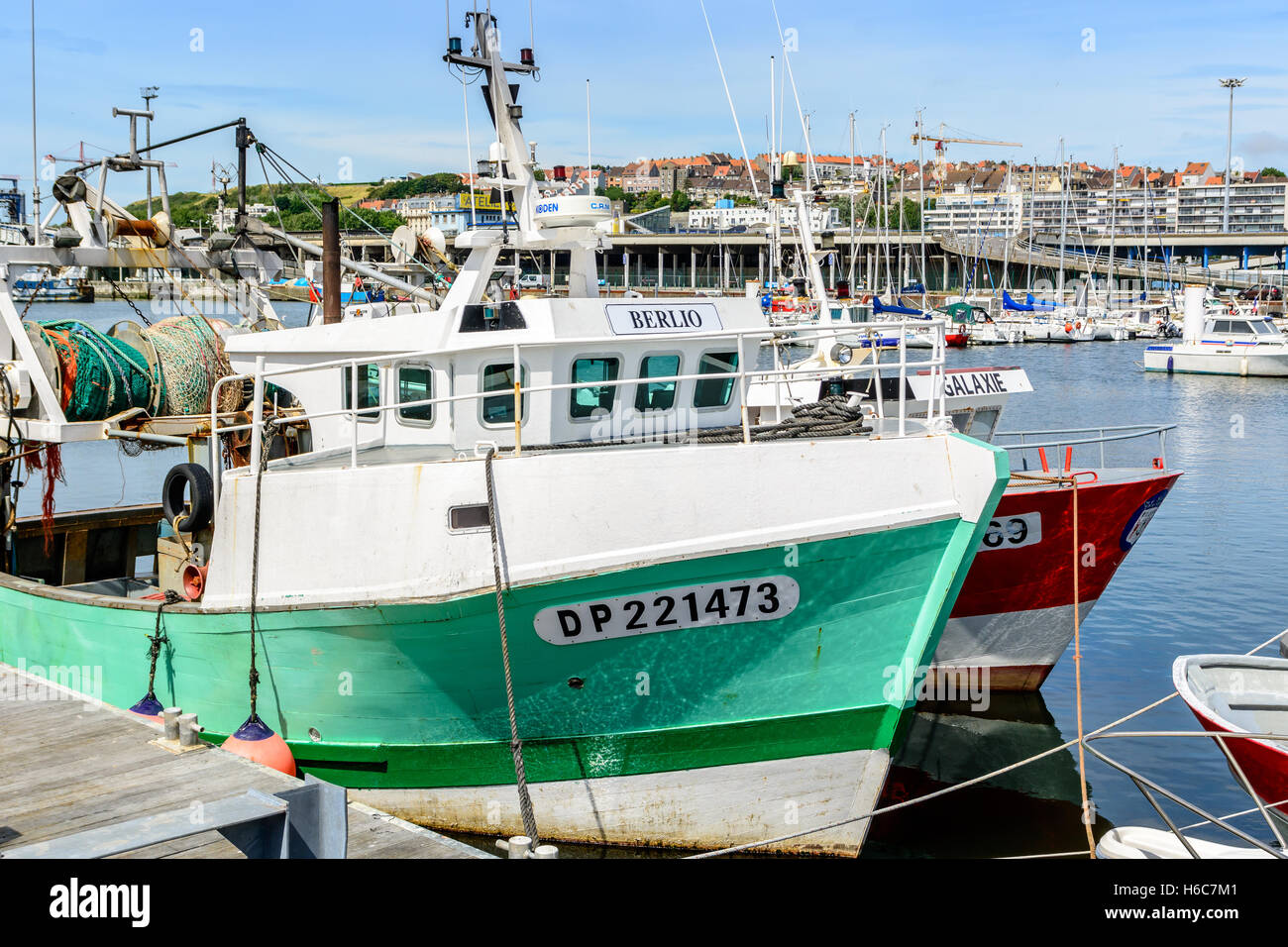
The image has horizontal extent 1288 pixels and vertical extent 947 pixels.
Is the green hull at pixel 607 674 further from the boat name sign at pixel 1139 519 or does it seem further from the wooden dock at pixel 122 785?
the boat name sign at pixel 1139 519

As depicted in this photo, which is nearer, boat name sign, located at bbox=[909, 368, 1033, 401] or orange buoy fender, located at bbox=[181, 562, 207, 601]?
orange buoy fender, located at bbox=[181, 562, 207, 601]

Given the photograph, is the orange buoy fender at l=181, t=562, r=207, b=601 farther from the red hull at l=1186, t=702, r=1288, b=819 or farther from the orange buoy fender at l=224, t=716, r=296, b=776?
the red hull at l=1186, t=702, r=1288, b=819

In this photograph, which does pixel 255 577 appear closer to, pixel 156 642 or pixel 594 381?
pixel 156 642

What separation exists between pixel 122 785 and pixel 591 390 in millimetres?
4732

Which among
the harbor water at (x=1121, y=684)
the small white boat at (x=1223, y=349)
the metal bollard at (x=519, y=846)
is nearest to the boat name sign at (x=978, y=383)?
the harbor water at (x=1121, y=684)

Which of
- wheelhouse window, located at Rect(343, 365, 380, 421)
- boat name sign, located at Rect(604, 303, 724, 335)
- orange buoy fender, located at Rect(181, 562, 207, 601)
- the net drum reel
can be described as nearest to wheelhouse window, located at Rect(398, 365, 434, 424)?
wheelhouse window, located at Rect(343, 365, 380, 421)

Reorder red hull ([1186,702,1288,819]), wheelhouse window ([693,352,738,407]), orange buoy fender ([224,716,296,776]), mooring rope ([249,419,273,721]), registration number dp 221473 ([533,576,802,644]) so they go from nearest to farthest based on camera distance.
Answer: red hull ([1186,702,1288,819]) < registration number dp 221473 ([533,576,802,644]) < orange buoy fender ([224,716,296,776]) < mooring rope ([249,419,273,721]) < wheelhouse window ([693,352,738,407])

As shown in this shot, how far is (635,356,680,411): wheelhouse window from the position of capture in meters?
10.6

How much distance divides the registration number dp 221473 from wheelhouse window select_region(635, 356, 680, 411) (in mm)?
2238

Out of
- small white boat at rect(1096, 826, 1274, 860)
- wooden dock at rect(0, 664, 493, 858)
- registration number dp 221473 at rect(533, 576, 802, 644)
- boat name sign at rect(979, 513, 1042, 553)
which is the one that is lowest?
small white boat at rect(1096, 826, 1274, 860)

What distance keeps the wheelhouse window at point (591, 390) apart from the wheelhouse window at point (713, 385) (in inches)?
34.6

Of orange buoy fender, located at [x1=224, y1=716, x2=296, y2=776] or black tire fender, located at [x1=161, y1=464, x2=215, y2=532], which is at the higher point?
black tire fender, located at [x1=161, y1=464, x2=215, y2=532]

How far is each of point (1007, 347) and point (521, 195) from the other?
69.8 metres
